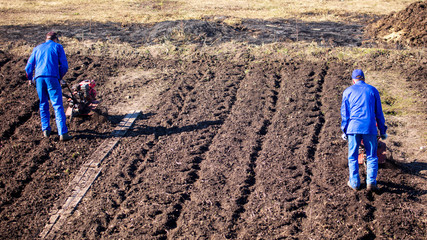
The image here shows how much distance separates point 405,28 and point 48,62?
474 inches

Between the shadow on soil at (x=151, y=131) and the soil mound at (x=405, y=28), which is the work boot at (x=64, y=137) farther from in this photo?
the soil mound at (x=405, y=28)

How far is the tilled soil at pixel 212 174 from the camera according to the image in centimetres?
521

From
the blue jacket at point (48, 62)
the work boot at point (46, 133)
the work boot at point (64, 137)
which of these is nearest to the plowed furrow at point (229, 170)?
the work boot at point (64, 137)

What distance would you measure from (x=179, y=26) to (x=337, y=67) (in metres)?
6.16

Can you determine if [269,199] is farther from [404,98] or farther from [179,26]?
[179,26]

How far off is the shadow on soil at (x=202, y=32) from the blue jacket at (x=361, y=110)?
26.1ft

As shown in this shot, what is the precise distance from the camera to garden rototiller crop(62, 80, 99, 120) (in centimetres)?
809

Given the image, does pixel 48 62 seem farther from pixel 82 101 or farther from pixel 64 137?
pixel 64 137

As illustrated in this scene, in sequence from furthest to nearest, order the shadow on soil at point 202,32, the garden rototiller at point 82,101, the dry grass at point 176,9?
1. the dry grass at point 176,9
2. the shadow on soil at point 202,32
3. the garden rototiller at point 82,101

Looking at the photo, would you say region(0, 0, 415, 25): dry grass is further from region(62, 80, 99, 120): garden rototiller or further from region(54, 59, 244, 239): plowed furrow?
region(62, 80, 99, 120): garden rototiller

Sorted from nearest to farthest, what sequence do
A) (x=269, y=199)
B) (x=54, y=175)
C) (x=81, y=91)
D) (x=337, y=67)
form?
1. (x=269, y=199)
2. (x=54, y=175)
3. (x=81, y=91)
4. (x=337, y=67)

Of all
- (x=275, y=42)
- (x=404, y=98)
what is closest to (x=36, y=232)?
(x=404, y=98)

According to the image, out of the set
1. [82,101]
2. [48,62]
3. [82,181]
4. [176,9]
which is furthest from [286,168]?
[176,9]

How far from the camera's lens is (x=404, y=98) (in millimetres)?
9234
